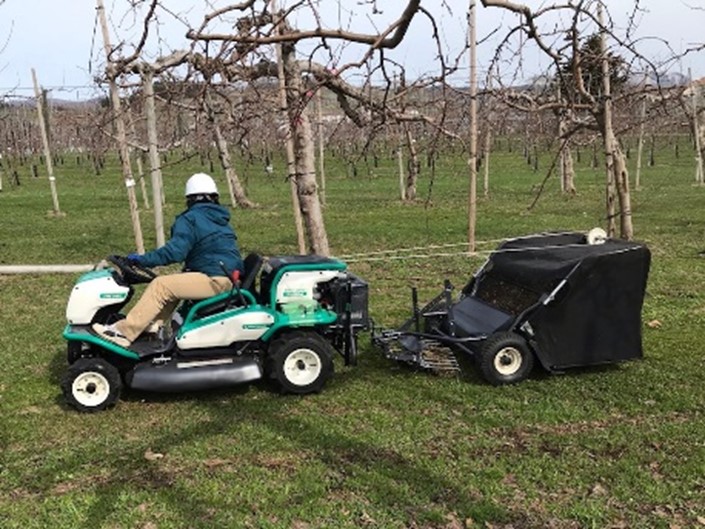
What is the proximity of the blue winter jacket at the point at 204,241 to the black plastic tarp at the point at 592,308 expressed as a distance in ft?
7.52

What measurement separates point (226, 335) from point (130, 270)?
86 cm

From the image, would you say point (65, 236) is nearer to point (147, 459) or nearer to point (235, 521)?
point (147, 459)

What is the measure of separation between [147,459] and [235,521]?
3.23ft

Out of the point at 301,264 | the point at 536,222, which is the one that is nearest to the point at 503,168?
the point at 536,222

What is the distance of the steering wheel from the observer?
5.41 metres

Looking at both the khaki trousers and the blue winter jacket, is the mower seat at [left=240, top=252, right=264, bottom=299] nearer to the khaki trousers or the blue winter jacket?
the blue winter jacket

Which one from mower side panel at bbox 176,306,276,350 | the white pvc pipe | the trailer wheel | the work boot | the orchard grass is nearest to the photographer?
the orchard grass

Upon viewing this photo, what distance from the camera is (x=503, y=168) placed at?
3819 centimetres

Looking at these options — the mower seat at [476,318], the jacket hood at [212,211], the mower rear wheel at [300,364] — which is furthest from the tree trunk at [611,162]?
the jacket hood at [212,211]

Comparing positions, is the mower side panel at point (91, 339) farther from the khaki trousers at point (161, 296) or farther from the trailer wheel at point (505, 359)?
the trailer wheel at point (505, 359)

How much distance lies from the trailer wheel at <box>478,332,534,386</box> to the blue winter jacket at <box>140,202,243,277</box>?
1.95m

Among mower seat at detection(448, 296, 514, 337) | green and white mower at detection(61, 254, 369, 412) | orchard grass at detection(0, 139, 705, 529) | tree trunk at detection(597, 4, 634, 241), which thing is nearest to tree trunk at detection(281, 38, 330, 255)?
orchard grass at detection(0, 139, 705, 529)

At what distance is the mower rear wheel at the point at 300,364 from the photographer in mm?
5395

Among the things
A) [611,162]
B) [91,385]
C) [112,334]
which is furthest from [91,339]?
[611,162]
